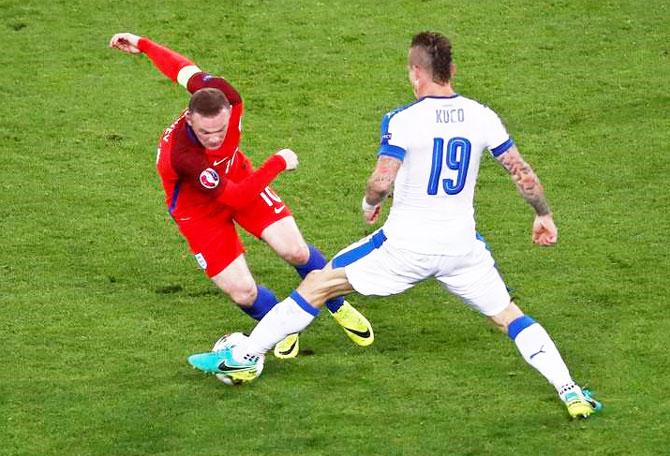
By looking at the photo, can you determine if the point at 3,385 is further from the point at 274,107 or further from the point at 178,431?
the point at 274,107

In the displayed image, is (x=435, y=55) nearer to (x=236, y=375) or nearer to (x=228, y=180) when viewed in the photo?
(x=228, y=180)

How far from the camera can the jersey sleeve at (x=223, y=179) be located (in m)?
9.41

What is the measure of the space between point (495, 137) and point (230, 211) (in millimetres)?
2340

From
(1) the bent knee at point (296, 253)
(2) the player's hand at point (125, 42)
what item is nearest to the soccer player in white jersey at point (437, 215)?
(1) the bent knee at point (296, 253)

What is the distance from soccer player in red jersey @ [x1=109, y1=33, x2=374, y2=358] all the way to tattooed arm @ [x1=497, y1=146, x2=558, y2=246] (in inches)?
64.6

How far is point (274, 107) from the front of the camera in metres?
14.4

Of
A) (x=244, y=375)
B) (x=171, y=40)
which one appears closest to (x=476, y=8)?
(x=171, y=40)

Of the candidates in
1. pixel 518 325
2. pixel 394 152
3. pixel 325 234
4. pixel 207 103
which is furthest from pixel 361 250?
pixel 325 234

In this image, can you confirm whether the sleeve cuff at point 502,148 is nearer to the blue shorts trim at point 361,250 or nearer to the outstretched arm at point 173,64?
the blue shorts trim at point 361,250

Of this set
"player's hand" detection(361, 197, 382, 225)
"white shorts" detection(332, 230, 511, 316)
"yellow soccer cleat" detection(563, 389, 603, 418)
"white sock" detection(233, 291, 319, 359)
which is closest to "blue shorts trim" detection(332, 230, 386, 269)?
"white shorts" detection(332, 230, 511, 316)

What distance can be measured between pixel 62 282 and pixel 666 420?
5126mm

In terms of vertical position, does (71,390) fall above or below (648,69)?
below

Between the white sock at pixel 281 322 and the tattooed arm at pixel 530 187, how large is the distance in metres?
1.58

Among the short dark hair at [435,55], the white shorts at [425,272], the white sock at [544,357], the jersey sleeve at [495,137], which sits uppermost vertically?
the short dark hair at [435,55]
